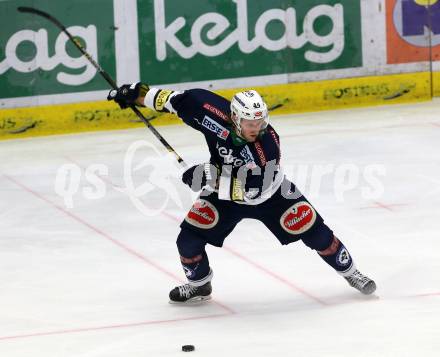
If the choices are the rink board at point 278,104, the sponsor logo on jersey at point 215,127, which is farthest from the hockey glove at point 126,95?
the rink board at point 278,104

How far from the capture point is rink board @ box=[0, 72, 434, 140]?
12.5 meters

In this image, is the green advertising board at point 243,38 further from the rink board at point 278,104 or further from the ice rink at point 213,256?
the ice rink at point 213,256

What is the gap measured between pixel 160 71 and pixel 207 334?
665 cm

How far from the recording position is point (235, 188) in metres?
6.64

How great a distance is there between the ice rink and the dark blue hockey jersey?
2.20ft

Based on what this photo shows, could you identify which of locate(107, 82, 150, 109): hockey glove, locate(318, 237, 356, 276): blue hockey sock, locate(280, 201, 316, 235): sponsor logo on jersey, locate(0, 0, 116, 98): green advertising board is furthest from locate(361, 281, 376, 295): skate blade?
locate(0, 0, 116, 98): green advertising board

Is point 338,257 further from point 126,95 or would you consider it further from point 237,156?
point 126,95

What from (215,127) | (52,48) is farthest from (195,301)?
(52,48)

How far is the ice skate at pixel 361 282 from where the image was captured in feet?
22.7

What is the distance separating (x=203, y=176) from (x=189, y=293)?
68cm

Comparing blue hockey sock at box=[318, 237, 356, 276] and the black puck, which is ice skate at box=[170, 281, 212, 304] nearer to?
blue hockey sock at box=[318, 237, 356, 276]

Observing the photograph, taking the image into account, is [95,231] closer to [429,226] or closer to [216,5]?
[429,226]

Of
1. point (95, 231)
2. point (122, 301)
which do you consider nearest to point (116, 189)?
point (95, 231)

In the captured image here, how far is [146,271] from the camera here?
774cm
